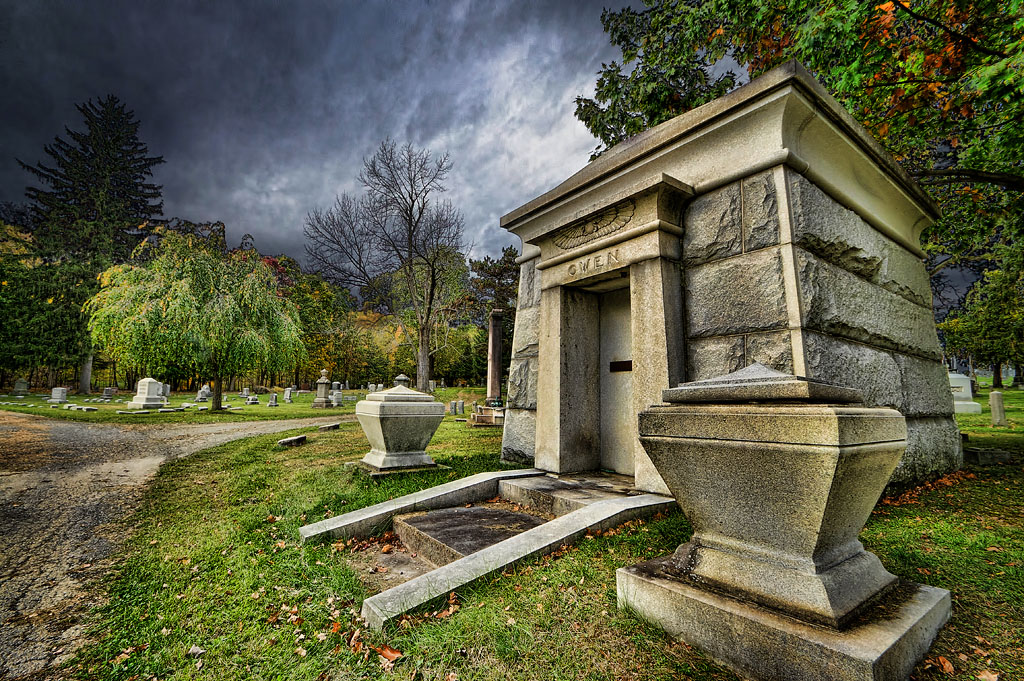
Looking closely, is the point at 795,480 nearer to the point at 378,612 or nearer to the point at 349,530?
the point at 378,612

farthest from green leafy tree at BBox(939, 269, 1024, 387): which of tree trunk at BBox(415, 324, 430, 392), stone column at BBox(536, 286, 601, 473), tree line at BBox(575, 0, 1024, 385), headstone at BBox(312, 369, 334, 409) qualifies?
headstone at BBox(312, 369, 334, 409)

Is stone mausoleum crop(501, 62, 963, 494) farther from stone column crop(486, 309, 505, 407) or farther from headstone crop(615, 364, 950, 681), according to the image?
stone column crop(486, 309, 505, 407)

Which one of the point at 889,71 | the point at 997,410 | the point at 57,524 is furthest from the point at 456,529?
the point at 997,410

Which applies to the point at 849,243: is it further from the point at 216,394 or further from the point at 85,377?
the point at 85,377

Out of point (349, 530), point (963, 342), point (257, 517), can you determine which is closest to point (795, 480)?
point (349, 530)

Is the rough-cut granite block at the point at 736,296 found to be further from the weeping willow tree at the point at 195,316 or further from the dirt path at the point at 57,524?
the weeping willow tree at the point at 195,316

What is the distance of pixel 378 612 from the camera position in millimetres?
2260

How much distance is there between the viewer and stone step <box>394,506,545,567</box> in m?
3.18

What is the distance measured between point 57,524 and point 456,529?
4148mm

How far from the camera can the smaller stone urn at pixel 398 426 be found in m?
5.46

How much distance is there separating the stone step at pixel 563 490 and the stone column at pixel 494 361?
13.2 metres

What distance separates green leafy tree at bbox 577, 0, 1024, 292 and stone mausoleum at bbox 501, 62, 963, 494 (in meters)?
1.15

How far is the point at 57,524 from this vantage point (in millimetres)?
4277

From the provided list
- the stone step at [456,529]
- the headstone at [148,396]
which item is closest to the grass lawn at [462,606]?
the stone step at [456,529]
